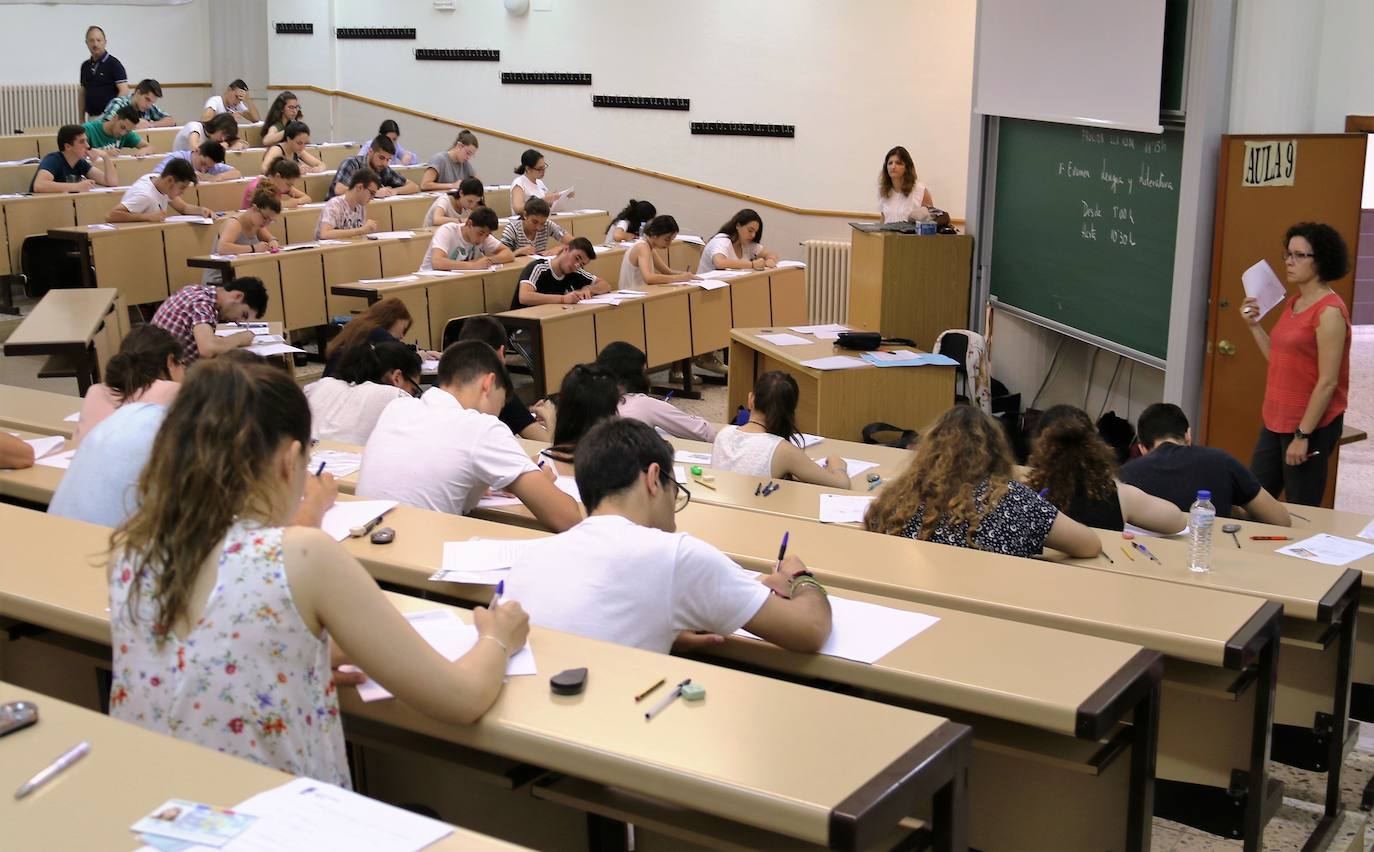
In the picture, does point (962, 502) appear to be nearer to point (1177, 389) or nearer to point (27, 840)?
point (27, 840)

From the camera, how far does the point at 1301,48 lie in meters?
6.12

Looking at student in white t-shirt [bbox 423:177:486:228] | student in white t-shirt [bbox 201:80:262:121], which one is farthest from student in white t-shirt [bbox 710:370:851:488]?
student in white t-shirt [bbox 201:80:262:121]

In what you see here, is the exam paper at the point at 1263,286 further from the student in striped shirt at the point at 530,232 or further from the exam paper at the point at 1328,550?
the student in striped shirt at the point at 530,232

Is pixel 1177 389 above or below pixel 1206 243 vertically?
below

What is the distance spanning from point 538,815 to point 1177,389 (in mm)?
4609

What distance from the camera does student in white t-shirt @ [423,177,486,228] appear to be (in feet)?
33.8

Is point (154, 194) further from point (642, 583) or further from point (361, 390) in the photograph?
point (642, 583)

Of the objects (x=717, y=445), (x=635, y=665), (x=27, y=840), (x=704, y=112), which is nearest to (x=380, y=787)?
(x=635, y=665)

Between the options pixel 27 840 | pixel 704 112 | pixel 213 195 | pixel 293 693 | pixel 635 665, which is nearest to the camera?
Result: pixel 27 840

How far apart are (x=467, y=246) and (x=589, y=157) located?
4.16 meters

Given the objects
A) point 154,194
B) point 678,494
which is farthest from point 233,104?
point 678,494

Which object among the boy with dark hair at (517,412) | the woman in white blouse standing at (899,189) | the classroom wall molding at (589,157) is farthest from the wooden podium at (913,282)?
the boy with dark hair at (517,412)

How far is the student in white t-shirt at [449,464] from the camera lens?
3795 millimetres

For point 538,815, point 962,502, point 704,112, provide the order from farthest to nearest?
point 704,112, point 962,502, point 538,815
